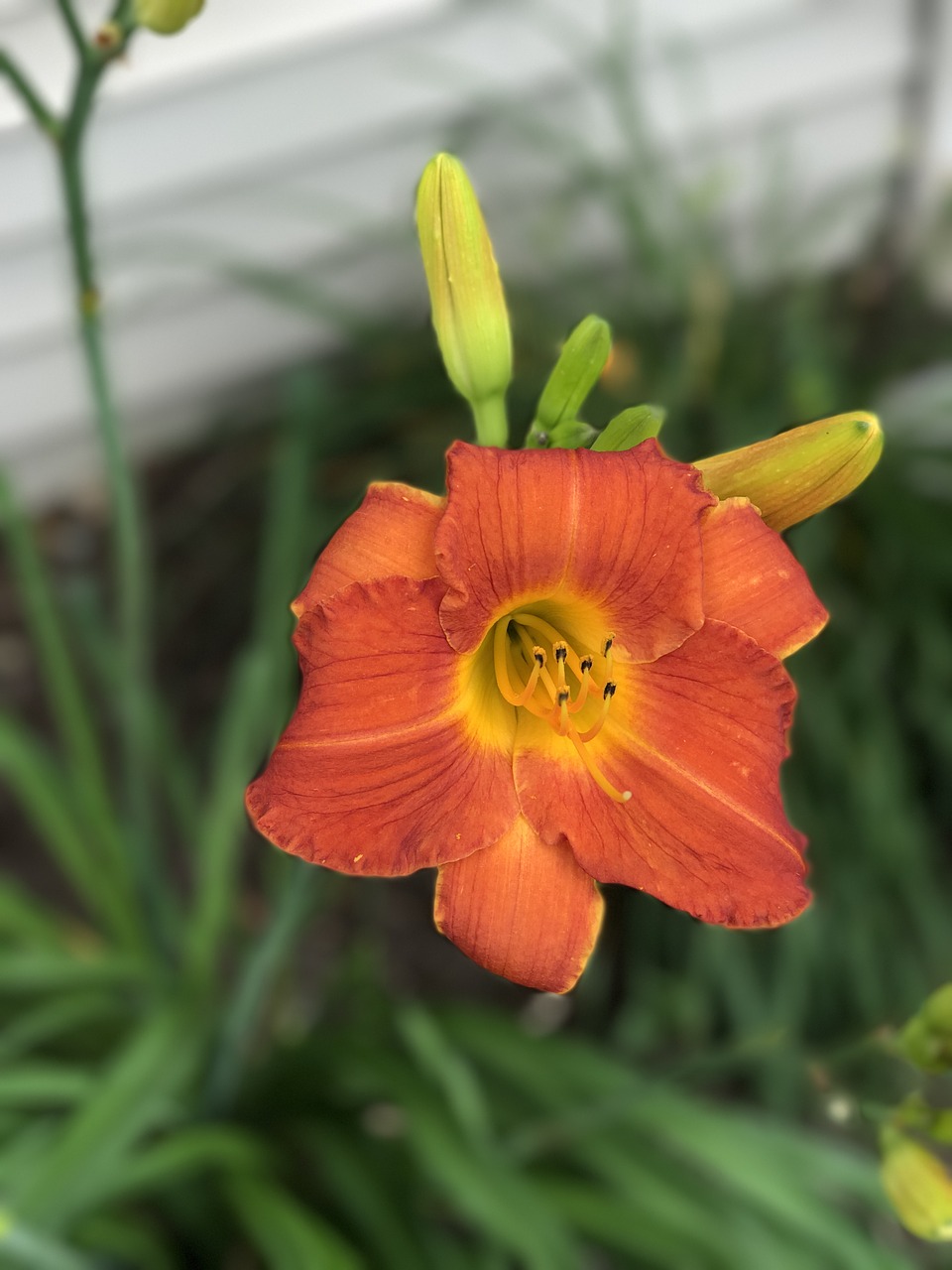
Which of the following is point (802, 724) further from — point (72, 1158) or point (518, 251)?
point (72, 1158)

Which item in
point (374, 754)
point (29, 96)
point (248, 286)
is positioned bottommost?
point (248, 286)

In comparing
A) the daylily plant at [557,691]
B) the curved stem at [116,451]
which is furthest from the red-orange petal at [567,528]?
the curved stem at [116,451]

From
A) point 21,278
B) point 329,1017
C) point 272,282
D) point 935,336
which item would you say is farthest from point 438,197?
point 935,336

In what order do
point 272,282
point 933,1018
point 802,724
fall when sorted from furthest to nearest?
1. point 802,724
2. point 272,282
3. point 933,1018

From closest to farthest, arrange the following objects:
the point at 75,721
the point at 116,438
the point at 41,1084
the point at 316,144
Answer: the point at 116,438 < the point at 41,1084 < the point at 75,721 < the point at 316,144

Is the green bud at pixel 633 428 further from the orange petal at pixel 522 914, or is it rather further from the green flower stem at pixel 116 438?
the green flower stem at pixel 116 438

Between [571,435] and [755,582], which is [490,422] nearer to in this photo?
[571,435]

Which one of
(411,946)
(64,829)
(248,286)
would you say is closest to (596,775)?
(64,829)
